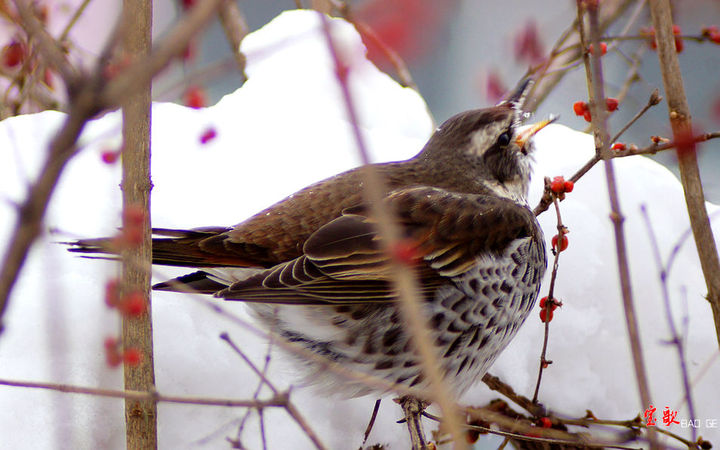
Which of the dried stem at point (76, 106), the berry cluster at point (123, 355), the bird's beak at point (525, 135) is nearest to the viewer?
the dried stem at point (76, 106)

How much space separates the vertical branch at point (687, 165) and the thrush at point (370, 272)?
529 mm

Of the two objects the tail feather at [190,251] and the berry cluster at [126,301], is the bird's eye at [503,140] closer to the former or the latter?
the tail feather at [190,251]

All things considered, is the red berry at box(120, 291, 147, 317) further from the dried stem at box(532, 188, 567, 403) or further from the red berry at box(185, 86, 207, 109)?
the dried stem at box(532, 188, 567, 403)

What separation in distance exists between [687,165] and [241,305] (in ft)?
4.90

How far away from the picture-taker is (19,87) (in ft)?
10.3

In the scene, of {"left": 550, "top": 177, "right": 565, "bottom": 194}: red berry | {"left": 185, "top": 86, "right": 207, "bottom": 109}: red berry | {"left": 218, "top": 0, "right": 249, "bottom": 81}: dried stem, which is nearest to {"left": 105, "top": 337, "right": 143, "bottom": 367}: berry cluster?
{"left": 185, "top": 86, "right": 207, "bottom": 109}: red berry

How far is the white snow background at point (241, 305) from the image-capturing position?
2.07m

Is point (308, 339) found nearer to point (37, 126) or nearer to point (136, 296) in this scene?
point (136, 296)

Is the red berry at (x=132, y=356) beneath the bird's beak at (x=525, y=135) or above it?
beneath

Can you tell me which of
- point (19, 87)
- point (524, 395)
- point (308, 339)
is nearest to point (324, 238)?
point (308, 339)

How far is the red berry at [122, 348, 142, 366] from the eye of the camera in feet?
5.80

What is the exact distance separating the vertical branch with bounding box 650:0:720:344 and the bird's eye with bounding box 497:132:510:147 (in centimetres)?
73

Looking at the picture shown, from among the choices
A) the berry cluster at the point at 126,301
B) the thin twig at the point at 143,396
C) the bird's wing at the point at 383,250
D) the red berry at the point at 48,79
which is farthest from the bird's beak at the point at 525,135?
the red berry at the point at 48,79

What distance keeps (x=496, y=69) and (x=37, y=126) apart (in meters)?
1.80
